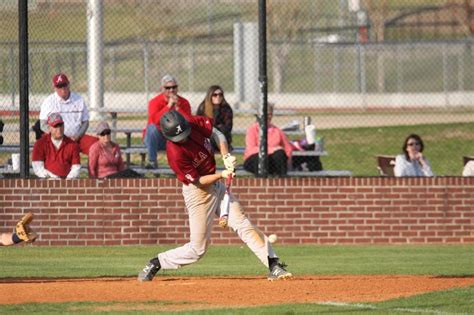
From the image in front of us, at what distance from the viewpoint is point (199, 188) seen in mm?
13648

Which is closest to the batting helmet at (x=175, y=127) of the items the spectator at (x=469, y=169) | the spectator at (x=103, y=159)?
the spectator at (x=103, y=159)

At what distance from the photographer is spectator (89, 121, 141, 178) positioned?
19.1 metres

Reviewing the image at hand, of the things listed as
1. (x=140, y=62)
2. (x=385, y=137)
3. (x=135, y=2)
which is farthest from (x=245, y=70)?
(x=140, y=62)

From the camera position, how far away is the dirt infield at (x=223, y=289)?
12609 mm

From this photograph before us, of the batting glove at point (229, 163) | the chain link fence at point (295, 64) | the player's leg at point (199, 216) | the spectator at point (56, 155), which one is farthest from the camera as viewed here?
the chain link fence at point (295, 64)

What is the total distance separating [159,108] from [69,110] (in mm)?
1305

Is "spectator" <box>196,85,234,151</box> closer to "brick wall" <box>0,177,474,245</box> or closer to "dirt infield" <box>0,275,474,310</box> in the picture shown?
"brick wall" <box>0,177,474,245</box>

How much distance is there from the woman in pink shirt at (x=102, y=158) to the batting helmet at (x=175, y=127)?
596 centimetres

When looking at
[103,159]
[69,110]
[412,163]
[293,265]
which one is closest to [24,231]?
[293,265]

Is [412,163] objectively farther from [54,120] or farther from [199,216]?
[199,216]

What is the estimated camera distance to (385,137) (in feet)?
93.1

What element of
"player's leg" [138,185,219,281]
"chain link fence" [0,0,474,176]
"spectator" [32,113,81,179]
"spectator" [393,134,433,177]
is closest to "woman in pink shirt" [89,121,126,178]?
"spectator" [32,113,81,179]

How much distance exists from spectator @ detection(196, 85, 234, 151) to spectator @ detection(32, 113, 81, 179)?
1996mm

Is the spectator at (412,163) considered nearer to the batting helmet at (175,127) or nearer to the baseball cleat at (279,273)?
the baseball cleat at (279,273)
